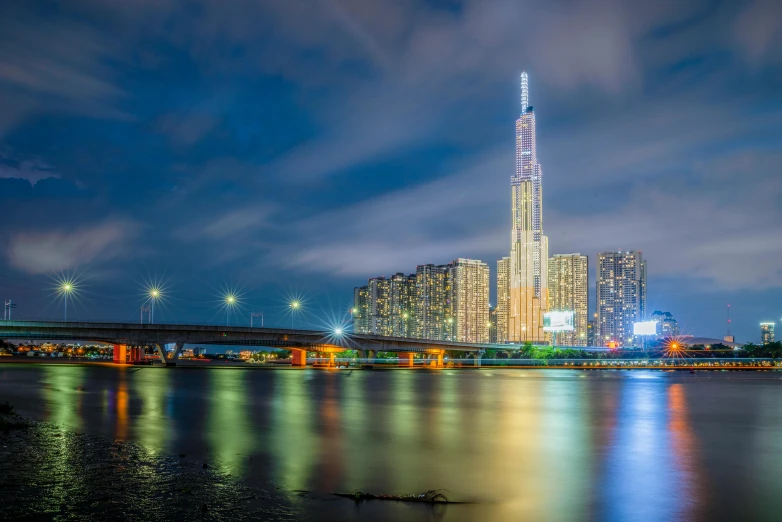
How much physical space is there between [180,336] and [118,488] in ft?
470

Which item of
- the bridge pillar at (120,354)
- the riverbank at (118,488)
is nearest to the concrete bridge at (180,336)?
the bridge pillar at (120,354)

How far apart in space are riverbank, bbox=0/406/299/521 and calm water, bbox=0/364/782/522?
1318 mm

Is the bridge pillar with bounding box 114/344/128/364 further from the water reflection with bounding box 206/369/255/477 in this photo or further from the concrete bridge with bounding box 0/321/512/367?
the water reflection with bounding box 206/369/255/477

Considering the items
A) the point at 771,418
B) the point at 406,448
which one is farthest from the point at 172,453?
the point at 771,418

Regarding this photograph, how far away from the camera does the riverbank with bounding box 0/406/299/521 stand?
17.5m

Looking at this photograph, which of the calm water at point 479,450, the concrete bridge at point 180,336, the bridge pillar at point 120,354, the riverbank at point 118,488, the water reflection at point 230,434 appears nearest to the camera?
the riverbank at point 118,488

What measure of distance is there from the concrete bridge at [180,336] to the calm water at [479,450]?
307 feet

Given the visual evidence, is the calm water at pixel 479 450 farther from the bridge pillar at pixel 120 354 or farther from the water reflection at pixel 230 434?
the bridge pillar at pixel 120 354

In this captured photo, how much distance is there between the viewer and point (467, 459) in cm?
2791

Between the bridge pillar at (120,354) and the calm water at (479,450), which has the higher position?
the calm water at (479,450)

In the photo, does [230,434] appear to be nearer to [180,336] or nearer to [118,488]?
[118,488]

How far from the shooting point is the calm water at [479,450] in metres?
20.2

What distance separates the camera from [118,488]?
66.1 feet

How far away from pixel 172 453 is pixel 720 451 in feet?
80.8
